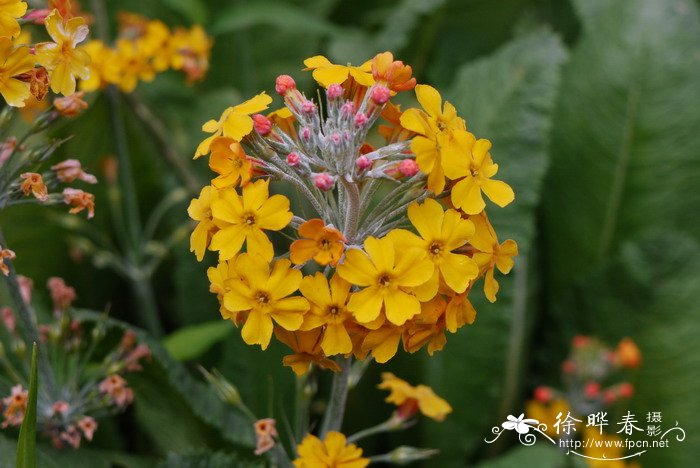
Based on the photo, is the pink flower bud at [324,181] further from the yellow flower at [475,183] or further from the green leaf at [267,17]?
the green leaf at [267,17]

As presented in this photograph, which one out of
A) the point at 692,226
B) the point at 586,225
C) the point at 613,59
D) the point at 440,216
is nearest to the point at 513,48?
the point at 613,59

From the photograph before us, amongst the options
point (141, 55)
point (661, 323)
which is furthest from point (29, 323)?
point (661, 323)

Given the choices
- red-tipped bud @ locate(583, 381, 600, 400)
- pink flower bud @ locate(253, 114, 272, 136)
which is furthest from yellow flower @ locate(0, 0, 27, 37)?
red-tipped bud @ locate(583, 381, 600, 400)

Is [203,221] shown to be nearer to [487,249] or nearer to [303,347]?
[303,347]

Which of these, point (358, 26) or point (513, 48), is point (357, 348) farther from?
point (358, 26)

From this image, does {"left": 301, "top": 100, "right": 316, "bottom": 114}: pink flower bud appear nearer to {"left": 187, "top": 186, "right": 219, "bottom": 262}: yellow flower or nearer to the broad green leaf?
{"left": 187, "top": 186, "right": 219, "bottom": 262}: yellow flower

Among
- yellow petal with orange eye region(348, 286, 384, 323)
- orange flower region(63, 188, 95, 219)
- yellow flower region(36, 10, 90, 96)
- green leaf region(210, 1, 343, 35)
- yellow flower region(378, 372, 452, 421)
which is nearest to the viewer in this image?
yellow petal with orange eye region(348, 286, 384, 323)

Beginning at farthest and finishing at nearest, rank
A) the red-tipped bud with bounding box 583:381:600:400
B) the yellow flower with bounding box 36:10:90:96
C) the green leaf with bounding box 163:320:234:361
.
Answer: the red-tipped bud with bounding box 583:381:600:400 < the green leaf with bounding box 163:320:234:361 < the yellow flower with bounding box 36:10:90:96
